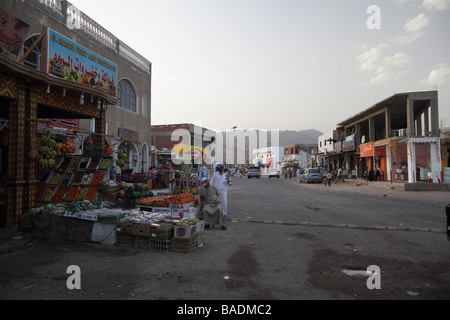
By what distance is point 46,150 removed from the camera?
780 centimetres

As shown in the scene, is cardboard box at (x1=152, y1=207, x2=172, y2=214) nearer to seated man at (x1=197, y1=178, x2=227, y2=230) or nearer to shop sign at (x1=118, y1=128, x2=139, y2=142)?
seated man at (x1=197, y1=178, x2=227, y2=230)

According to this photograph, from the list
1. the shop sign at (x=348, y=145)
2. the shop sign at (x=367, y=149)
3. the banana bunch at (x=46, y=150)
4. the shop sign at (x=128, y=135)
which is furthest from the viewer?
the shop sign at (x=348, y=145)

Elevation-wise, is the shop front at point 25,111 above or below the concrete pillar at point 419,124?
below

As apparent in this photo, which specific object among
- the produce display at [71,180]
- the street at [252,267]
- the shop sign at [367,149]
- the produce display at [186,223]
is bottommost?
the street at [252,267]

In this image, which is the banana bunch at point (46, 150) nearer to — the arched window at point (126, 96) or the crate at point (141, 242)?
the crate at point (141, 242)

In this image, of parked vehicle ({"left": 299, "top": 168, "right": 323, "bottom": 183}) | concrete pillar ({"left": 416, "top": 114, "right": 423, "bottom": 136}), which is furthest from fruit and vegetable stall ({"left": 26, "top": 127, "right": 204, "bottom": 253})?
concrete pillar ({"left": 416, "top": 114, "right": 423, "bottom": 136})

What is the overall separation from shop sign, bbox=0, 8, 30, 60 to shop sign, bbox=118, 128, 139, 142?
8.71 meters

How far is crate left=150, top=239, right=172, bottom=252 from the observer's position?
5.76 metres

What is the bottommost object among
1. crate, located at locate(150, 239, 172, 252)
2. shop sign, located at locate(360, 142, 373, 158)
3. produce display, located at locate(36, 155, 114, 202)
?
crate, located at locate(150, 239, 172, 252)

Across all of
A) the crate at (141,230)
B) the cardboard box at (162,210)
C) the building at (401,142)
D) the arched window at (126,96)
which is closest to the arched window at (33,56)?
the arched window at (126,96)

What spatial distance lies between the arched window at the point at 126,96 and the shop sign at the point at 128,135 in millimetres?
1732

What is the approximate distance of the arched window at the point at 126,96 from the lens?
1956cm
